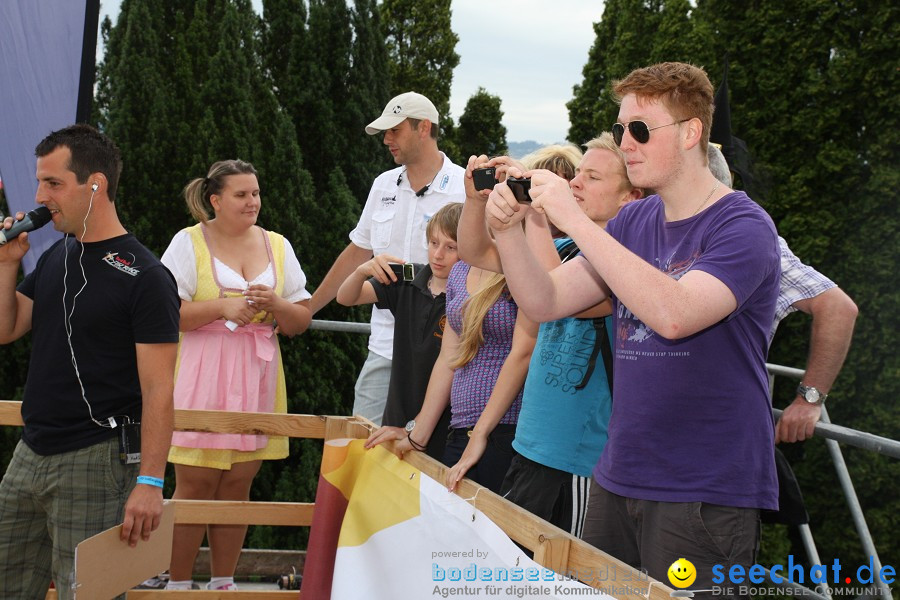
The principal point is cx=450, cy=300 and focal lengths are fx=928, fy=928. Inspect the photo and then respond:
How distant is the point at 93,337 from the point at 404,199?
189cm

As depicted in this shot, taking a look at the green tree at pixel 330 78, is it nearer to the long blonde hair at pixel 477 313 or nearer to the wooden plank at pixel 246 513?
the wooden plank at pixel 246 513

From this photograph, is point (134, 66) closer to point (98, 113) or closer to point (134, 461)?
point (98, 113)

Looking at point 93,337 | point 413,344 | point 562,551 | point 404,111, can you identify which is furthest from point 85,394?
point 404,111

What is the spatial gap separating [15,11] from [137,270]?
1848 millimetres

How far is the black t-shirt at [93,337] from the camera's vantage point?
2816 mm

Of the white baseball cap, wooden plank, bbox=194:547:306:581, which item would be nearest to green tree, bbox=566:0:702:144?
the white baseball cap

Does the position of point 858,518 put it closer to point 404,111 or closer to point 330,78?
point 404,111

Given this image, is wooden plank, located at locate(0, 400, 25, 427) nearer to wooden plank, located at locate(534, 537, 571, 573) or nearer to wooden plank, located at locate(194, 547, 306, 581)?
wooden plank, located at locate(194, 547, 306, 581)

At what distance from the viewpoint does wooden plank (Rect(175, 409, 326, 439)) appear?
3447 mm

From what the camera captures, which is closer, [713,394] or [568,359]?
[713,394]

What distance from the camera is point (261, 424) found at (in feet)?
11.5

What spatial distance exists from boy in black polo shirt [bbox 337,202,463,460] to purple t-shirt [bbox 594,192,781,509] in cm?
149

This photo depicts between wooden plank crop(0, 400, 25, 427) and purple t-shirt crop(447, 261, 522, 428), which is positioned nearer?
purple t-shirt crop(447, 261, 522, 428)

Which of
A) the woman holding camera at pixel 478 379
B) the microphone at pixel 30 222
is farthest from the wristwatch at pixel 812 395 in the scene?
the microphone at pixel 30 222
